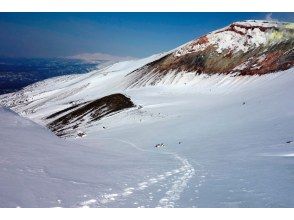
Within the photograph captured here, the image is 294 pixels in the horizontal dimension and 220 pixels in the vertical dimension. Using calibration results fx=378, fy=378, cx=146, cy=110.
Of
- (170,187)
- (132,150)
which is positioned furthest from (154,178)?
(132,150)

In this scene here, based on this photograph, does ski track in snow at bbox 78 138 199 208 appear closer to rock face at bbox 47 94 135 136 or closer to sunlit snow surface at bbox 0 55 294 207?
sunlit snow surface at bbox 0 55 294 207

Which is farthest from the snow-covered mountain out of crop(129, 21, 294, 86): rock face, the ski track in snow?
crop(129, 21, 294, 86): rock face

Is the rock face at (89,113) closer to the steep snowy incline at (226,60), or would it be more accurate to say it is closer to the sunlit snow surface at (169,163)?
the steep snowy incline at (226,60)

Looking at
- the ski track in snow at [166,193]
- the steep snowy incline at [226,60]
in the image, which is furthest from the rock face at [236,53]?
the ski track in snow at [166,193]

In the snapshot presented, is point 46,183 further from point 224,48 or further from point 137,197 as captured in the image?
point 224,48

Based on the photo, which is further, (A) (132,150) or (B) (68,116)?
(B) (68,116)
